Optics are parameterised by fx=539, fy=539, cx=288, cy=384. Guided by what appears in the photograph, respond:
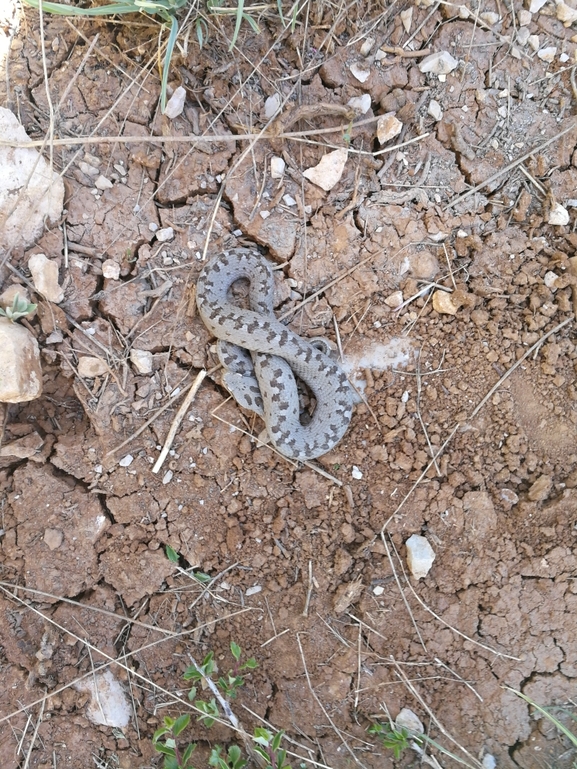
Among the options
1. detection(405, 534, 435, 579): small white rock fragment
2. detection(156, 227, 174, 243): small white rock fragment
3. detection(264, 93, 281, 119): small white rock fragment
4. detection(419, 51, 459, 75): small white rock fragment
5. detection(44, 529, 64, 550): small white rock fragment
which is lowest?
detection(44, 529, 64, 550): small white rock fragment

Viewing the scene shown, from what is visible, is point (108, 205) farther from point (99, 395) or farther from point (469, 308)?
point (469, 308)

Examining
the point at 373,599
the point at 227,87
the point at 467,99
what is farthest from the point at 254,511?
the point at 467,99

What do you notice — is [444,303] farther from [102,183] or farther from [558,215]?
[102,183]

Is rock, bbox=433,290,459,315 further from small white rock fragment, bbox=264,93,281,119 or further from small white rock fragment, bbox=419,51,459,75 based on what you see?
small white rock fragment, bbox=264,93,281,119

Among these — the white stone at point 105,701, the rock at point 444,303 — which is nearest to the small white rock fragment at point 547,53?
the rock at point 444,303

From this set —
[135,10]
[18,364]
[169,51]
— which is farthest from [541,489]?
[135,10]

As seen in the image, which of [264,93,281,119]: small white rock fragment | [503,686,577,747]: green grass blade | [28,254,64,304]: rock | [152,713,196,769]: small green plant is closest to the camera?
[152,713,196,769]: small green plant

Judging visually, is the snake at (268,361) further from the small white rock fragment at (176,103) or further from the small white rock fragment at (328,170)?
the small white rock fragment at (176,103)

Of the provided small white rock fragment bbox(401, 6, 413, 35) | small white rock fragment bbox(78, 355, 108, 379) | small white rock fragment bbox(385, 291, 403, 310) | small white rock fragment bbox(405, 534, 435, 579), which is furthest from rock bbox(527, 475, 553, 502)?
small white rock fragment bbox(401, 6, 413, 35)
